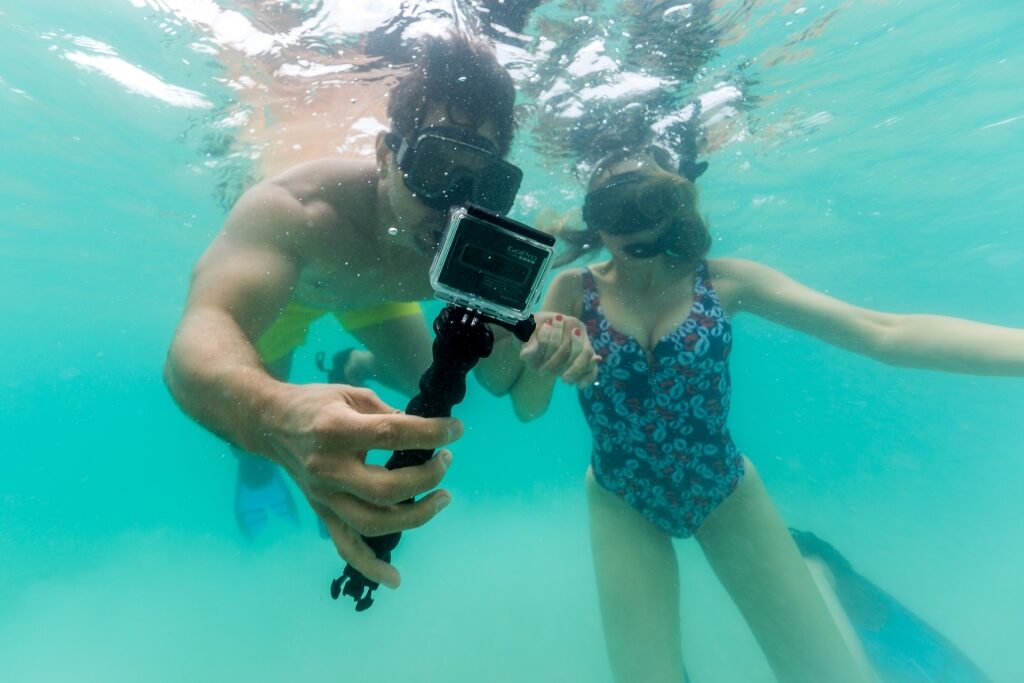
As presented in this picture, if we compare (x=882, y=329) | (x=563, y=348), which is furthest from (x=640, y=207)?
(x=563, y=348)

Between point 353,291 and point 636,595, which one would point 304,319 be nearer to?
point 353,291

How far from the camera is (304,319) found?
658 centimetres

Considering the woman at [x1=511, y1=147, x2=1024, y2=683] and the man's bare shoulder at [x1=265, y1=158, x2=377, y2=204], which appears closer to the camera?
the man's bare shoulder at [x1=265, y1=158, x2=377, y2=204]

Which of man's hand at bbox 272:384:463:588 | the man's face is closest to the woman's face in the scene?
the man's face

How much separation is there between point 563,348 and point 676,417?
2088mm

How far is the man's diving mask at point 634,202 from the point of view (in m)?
4.43

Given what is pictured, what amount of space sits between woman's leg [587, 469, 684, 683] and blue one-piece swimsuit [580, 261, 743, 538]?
0.61 feet

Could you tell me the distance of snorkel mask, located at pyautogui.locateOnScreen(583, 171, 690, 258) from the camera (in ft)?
14.5

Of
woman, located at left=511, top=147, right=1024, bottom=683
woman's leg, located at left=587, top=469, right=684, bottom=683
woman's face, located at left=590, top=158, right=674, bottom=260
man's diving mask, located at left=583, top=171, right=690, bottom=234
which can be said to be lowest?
woman's leg, located at left=587, top=469, right=684, bottom=683

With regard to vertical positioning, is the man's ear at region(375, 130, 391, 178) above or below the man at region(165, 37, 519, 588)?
above

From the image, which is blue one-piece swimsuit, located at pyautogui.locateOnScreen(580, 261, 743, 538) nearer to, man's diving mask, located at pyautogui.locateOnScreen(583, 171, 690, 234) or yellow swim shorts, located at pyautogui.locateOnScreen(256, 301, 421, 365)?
man's diving mask, located at pyautogui.locateOnScreen(583, 171, 690, 234)

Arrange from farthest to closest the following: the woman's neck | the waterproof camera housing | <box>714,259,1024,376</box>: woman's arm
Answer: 1. the woman's neck
2. <box>714,259,1024,376</box>: woman's arm
3. the waterproof camera housing

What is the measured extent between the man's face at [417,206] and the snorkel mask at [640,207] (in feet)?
3.80

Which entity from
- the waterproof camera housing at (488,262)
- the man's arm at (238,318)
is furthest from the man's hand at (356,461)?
the waterproof camera housing at (488,262)
